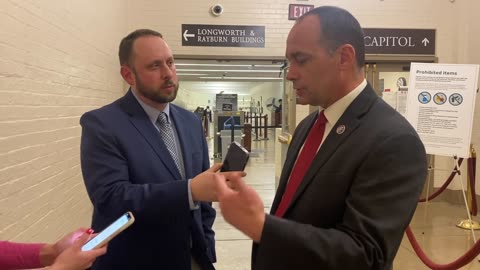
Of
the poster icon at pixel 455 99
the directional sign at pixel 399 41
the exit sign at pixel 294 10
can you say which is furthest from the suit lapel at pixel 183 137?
the directional sign at pixel 399 41

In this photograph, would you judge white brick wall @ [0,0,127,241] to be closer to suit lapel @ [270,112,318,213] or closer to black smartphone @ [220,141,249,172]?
black smartphone @ [220,141,249,172]

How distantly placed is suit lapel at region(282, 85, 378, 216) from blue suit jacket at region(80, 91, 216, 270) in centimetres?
45

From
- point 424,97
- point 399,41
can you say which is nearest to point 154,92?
point 424,97

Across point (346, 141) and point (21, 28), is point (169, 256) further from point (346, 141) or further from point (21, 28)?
point (21, 28)

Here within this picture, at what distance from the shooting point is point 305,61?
1.23 metres

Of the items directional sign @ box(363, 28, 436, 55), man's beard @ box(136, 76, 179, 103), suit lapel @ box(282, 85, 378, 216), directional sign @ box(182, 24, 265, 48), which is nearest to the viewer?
suit lapel @ box(282, 85, 378, 216)

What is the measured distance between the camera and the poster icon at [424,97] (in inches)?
169

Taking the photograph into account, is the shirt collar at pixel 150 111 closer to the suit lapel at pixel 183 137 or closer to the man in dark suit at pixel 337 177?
the suit lapel at pixel 183 137

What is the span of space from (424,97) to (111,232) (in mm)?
4010

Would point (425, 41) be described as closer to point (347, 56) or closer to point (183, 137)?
point (183, 137)

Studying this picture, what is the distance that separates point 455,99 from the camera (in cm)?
419

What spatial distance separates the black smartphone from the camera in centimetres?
128

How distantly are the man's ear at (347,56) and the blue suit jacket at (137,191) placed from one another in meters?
0.67

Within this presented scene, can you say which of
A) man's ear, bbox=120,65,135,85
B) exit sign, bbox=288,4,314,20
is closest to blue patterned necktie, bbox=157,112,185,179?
man's ear, bbox=120,65,135,85
